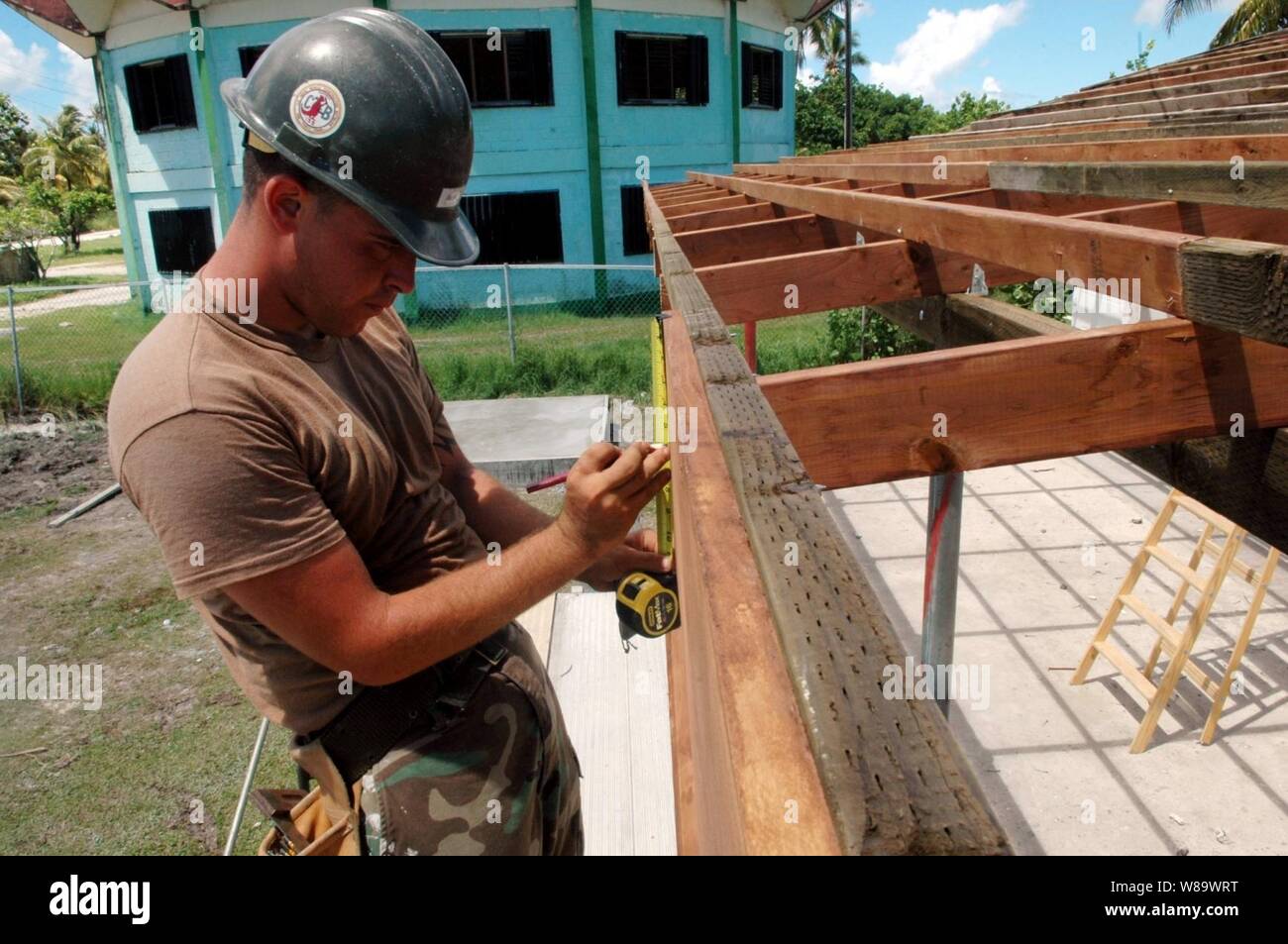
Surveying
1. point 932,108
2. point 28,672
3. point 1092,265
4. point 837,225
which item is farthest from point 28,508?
point 932,108

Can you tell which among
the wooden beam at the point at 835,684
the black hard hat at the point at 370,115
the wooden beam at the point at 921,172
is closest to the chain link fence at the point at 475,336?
the wooden beam at the point at 921,172

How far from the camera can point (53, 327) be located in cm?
1884

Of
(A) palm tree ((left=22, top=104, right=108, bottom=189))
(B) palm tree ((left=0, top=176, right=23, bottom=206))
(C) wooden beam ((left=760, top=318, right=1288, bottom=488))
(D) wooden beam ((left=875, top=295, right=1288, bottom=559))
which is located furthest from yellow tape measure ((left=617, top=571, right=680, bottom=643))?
(A) palm tree ((left=22, top=104, right=108, bottom=189))

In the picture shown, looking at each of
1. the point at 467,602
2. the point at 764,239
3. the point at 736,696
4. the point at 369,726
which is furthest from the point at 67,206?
the point at 736,696

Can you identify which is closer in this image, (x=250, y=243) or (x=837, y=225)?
(x=250, y=243)

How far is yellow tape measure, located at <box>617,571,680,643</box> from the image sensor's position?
222cm

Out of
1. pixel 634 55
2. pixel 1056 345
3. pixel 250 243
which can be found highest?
pixel 634 55

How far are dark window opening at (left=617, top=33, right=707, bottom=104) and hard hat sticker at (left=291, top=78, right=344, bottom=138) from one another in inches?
754

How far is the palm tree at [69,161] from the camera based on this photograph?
5028 centimetres

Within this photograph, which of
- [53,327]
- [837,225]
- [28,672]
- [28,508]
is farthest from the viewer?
[53,327]
